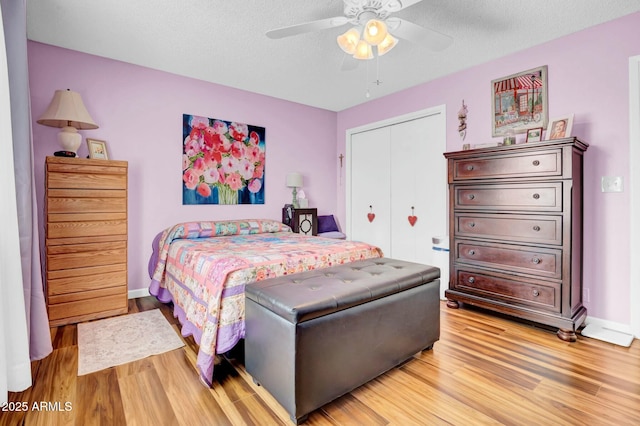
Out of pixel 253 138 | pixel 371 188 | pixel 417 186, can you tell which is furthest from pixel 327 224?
pixel 253 138

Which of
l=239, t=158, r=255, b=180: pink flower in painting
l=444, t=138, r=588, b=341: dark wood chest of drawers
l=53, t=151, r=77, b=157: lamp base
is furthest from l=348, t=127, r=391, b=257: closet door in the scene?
l=53, t=151, r=77, b=157: lamp base

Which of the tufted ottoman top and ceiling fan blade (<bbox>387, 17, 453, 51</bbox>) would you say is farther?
ceiling fan blade (<bbox>387, 17, 453, 51</bbox>)

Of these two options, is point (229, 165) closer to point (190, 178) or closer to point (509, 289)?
point (190, 178)

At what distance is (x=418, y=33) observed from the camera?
2.02 meters

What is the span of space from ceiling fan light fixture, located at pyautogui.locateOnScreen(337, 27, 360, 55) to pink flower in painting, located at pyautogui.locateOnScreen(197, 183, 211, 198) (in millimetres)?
2346

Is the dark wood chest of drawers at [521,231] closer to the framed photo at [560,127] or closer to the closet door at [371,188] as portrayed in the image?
the framed photo at [560,127]

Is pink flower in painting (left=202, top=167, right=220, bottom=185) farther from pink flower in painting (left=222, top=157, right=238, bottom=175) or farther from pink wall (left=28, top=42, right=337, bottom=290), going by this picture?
pink wall (left=28, top=42, right=337, bottom=290)

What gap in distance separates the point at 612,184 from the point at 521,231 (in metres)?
0.76

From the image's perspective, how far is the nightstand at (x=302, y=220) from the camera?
4270 mm

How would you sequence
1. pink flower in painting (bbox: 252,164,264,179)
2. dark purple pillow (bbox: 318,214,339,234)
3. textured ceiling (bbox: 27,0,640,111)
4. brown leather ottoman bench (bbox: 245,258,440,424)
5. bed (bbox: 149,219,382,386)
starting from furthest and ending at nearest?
1. dark purple pillow (bbox: 318,214,339,234)
2. pink flower in painting (bbox: 252,164,264,179)
3. textured ceiling (bbox: 27,0,640,111)
4. bed (bbox: 149,219,382,386)
5. brown leather ottoman bench (bbox: 245,258,440,424)

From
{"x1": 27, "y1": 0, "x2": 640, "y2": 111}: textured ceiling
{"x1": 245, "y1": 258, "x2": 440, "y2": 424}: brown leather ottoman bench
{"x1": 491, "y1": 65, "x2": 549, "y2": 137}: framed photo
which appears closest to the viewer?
{"x1": 245, "y1": 258, "x2": 440, "y2": 424}: brown leather ottoman bench

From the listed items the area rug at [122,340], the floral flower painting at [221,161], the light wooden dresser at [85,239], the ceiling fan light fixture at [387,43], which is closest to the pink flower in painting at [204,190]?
the floral flower painting at [221,161]

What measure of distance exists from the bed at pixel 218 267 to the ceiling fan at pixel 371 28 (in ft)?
4.71

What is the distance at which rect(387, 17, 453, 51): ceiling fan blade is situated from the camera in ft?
6.41
